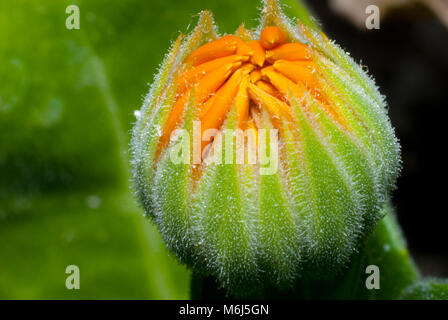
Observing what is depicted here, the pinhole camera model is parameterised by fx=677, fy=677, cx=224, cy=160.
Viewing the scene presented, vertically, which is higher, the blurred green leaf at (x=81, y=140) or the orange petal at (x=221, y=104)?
the blurred green leaf at (x=81, y=140)

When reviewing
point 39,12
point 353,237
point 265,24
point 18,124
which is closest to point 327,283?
point 353,237

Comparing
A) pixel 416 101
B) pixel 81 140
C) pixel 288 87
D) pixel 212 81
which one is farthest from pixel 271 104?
pixel 416 101

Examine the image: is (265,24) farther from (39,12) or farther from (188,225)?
(39,12)

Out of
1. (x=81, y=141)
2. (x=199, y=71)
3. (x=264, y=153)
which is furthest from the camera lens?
(x=81, y=141)

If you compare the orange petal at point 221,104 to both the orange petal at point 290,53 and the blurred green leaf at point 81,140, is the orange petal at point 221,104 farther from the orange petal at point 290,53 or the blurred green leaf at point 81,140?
the blurred green leaf at point 81,140

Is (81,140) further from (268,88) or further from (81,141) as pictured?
(268,88)

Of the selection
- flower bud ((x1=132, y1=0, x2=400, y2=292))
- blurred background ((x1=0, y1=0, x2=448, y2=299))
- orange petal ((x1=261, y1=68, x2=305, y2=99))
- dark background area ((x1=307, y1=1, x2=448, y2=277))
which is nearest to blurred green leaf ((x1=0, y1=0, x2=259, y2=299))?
blurred background ((x1=0, y1=0, x2=448, y2=299))

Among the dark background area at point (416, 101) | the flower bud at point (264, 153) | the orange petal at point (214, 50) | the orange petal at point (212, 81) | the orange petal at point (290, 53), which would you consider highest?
the dark background area at point (416, 101)

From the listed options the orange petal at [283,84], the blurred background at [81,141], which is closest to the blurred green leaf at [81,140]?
the blurred background at [81,141]
